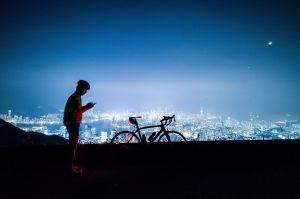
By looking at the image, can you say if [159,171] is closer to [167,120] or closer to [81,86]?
[167,120]

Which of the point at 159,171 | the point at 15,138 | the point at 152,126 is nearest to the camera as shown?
the point at 159,171

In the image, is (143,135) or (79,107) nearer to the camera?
(79,107)

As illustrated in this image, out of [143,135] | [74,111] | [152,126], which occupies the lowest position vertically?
[143,135]

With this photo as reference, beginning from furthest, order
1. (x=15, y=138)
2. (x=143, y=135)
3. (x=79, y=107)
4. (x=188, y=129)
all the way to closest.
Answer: (x=15, y=138)
(x=188, y=129)
(x=143, y=135)
(x=79, y=107)

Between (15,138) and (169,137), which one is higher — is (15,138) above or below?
below

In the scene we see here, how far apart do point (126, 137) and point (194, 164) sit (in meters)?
2.47

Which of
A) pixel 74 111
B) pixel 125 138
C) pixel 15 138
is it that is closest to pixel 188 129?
pixel 125 138

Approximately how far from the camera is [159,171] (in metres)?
5.62

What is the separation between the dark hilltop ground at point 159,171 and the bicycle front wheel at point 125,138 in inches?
11.2

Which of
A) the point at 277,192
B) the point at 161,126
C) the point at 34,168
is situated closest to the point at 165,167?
the point at 161,126

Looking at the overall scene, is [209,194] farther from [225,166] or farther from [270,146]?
[270,146]

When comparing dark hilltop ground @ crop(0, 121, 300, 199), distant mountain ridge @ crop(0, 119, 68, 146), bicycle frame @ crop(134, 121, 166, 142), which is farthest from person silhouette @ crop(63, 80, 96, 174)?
distant mountain ridge @ crop(0, 119, 68, 146)

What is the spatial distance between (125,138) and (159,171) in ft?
6.66

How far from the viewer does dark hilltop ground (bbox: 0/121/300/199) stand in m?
4.28
